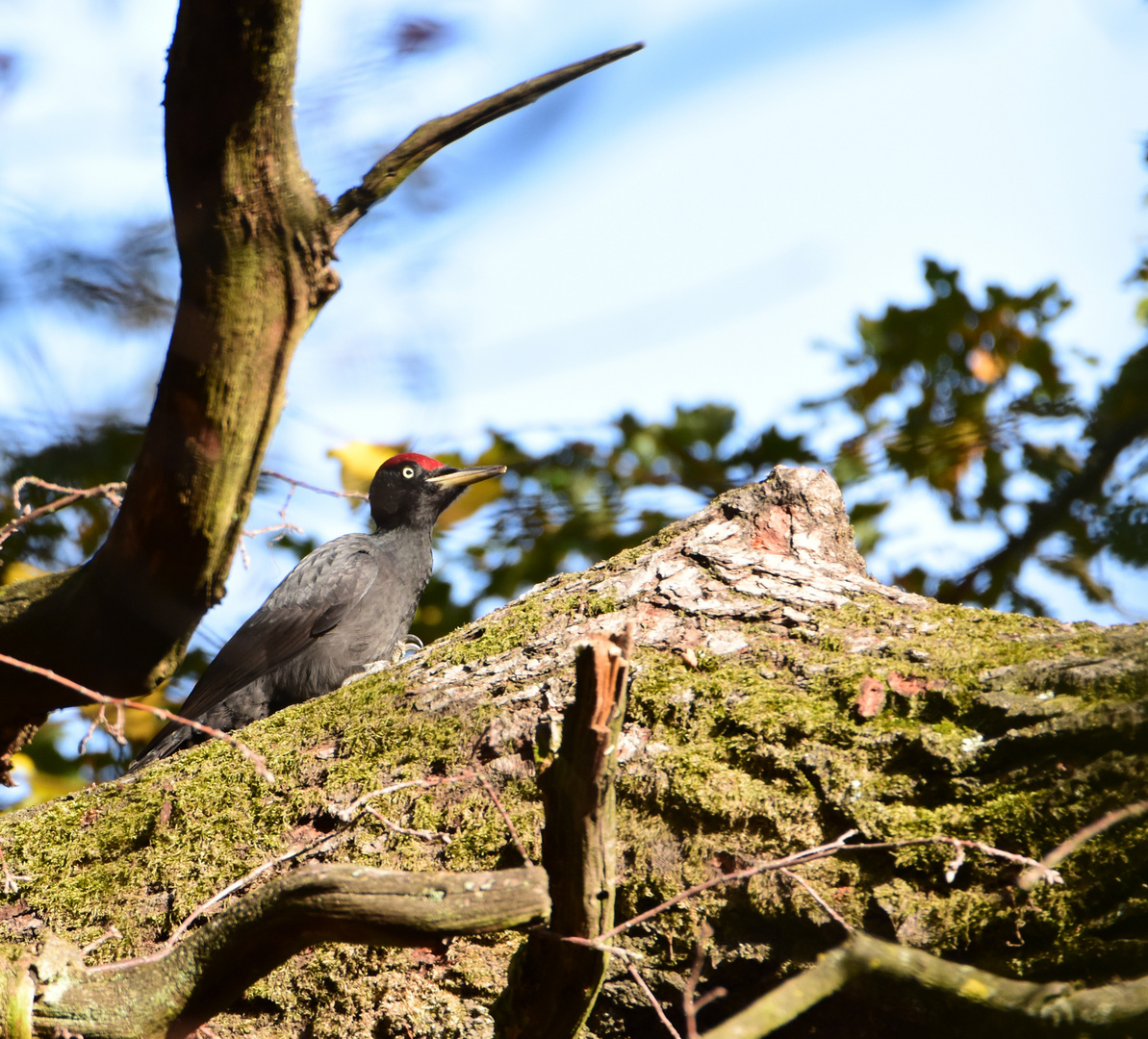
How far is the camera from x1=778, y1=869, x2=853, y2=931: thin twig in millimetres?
1797

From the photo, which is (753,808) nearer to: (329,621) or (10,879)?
(10,879)

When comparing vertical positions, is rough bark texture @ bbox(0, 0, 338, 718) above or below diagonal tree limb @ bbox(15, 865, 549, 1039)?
above

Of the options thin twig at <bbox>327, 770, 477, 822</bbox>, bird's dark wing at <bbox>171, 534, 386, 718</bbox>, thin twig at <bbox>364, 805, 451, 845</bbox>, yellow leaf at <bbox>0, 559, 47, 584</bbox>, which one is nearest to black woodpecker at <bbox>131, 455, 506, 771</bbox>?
bird's dark wing at <bbox>171, 534, 386, 718</bbox>

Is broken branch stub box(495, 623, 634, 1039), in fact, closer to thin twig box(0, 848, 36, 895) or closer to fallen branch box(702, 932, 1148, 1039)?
fallen branch box(702, 932, 1148, 1039)

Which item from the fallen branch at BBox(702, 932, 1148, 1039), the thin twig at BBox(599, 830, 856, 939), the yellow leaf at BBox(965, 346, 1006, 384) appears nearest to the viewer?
the fallen branch at BBox(702, 932, 1148, 1039)

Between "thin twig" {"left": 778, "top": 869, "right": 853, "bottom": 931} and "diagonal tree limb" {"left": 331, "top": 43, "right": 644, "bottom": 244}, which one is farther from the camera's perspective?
"diagonal tree limb" {"left": 331, "top": 43, "right": 644, "bottom": 244}

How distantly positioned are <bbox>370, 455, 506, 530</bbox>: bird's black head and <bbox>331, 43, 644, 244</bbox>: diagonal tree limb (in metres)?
2.94

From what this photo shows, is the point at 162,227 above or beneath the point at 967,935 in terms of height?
above

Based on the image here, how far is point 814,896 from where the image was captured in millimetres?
1834

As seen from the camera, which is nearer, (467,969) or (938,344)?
(467,969)

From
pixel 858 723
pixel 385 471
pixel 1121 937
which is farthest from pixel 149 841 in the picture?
pixel 385 471

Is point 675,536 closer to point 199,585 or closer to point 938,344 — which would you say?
point 199,585

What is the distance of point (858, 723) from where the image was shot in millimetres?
2244

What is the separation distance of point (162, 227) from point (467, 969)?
2.03 m
